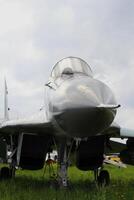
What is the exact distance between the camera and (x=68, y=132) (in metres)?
8.19

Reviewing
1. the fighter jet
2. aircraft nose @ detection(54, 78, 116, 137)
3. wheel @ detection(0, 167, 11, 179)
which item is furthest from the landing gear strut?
wheel @ detection(0, 167, 11, 179)

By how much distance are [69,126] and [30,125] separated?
7.12 ft

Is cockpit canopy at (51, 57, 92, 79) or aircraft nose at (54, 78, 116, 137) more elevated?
cockpit canopy at (51, 57, 92, 79)

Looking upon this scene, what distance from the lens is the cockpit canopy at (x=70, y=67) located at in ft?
31.9

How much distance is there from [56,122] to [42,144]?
7.48 ft

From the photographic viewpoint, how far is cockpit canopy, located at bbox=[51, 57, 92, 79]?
9.72 m

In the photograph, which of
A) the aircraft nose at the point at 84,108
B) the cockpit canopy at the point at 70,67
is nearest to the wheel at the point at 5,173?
the cockpit canopy at the point at 70,67

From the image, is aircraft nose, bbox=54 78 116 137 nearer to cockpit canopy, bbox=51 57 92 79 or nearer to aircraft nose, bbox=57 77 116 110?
aircraft nose, bbox=57 77 116 110

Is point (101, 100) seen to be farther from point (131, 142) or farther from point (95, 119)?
point (131, 142)

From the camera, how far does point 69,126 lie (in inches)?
314

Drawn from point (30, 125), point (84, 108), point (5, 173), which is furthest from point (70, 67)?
point (5, 173)

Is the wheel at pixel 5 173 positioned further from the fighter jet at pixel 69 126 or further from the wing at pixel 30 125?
the wing at pixel 30 125

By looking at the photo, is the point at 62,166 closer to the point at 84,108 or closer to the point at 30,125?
the point at 30,125

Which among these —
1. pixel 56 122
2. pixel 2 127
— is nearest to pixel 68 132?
pixel 56 122
